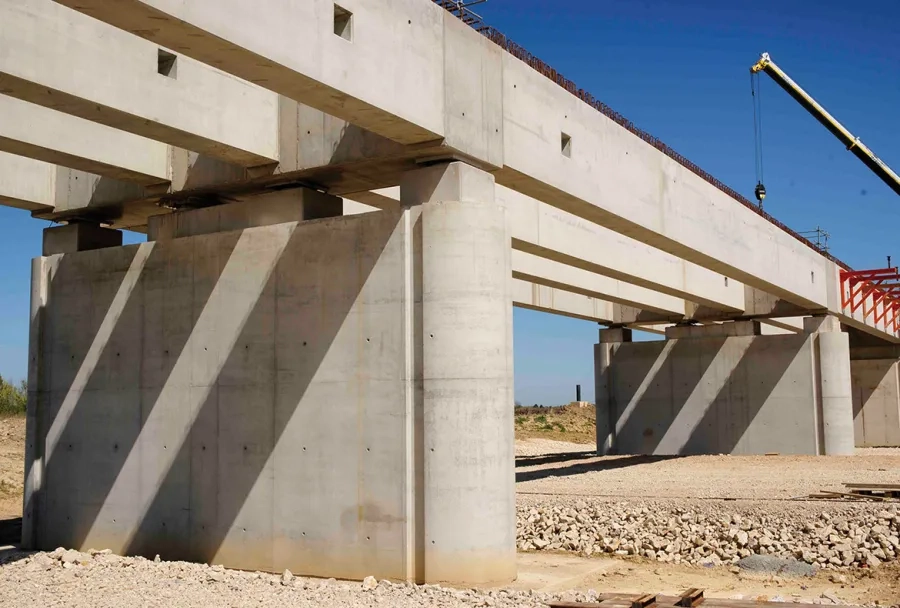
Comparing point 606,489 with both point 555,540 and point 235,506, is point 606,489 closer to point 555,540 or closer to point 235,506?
point 555,540

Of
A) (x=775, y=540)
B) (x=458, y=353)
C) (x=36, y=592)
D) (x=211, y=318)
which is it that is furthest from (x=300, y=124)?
(x=775, y=540)

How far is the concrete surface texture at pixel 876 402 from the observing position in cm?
4219

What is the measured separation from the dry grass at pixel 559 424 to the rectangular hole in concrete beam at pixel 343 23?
44.9 meters

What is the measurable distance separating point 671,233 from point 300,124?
8.02 metres

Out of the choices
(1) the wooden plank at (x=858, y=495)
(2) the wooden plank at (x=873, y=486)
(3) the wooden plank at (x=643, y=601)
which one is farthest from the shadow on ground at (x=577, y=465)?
(3) the wooden plank at (x=643, y=601)

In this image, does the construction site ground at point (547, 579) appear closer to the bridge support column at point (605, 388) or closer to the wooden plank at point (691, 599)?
the wooden plank at point (691, 599)

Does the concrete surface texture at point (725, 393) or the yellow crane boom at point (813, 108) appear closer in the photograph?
the concrete surface texture at point (725, 393)

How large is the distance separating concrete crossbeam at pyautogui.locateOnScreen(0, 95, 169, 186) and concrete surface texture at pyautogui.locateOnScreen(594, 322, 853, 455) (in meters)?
23.0

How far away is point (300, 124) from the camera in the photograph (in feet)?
41.9

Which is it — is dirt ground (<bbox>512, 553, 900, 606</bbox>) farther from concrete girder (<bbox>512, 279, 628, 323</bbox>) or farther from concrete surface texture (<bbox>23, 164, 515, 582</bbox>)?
concrete girder (<bbox>512, 279, 628, 323</bbox>)

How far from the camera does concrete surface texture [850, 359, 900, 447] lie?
1661 inches

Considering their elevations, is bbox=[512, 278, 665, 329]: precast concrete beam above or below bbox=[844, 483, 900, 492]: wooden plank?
above

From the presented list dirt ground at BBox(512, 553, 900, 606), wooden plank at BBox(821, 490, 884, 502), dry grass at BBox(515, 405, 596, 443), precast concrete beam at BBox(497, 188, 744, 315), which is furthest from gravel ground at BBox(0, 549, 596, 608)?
Result: dry grass at BBox(515, 405, 596, 443)

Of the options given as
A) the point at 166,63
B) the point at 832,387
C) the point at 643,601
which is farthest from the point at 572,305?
the point at 643,601
